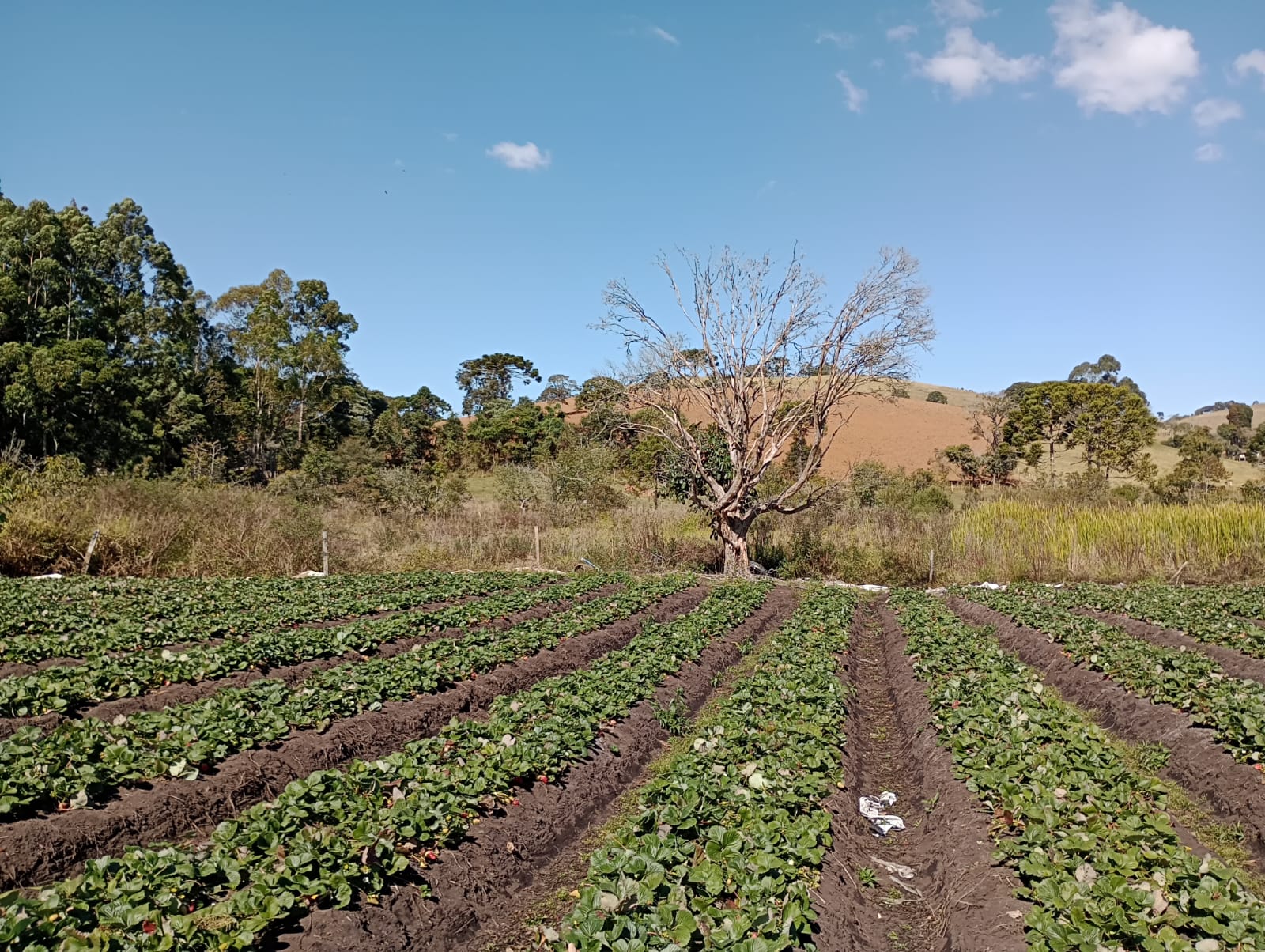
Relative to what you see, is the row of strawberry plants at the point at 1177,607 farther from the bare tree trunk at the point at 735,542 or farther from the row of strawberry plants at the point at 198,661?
the row of strawberry plants at the point at 198,661

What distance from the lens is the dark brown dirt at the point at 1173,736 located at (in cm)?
629

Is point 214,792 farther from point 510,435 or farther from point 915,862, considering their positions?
point 510,435

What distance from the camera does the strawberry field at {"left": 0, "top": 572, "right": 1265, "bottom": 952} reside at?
160 inches

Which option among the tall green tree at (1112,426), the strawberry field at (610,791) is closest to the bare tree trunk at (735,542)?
the strawberry field at (610,791)

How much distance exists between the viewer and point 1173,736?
775 centimetres

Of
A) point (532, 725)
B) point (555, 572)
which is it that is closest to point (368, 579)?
point (555, 572)

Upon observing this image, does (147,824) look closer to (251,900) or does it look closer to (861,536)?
(251,900)

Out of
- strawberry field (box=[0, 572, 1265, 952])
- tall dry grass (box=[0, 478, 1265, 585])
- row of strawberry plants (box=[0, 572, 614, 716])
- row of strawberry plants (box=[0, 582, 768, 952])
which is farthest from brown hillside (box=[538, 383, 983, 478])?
row of strawberry plants (box=[0, 582, 768, 952])

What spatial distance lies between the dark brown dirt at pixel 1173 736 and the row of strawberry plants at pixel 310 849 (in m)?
5.23

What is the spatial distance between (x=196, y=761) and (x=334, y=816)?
70.9 inches

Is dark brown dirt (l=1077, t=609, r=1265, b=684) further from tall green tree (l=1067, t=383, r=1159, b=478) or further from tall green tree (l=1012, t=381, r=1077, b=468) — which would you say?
tall green tree (l=1012, t=381, r=1077, b=468)

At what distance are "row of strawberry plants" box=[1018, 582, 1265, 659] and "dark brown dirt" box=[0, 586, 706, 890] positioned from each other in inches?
408

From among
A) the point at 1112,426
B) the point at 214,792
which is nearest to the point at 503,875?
the point at 214,792

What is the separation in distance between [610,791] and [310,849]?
3.11 m
